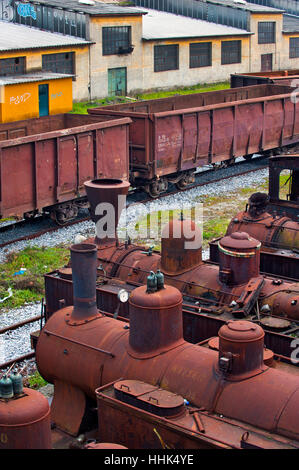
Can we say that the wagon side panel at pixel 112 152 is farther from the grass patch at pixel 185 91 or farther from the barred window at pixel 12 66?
the grass patch at pixel 185 91

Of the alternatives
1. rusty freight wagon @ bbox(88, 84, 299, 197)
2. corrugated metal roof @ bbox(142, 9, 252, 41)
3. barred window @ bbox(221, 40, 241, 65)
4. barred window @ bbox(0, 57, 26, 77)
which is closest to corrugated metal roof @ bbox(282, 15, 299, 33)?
barred window @ bbox(221, 40, 241, 65)

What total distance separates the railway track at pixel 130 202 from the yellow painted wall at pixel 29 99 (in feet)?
30.9

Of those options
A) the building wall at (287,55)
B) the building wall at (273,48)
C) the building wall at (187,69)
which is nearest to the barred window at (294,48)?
the building wall at (287,55)

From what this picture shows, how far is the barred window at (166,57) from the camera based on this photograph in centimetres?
4206

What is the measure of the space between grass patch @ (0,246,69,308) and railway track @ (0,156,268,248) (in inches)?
39.1

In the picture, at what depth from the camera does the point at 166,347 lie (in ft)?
30.6

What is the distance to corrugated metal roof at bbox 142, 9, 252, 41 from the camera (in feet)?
138

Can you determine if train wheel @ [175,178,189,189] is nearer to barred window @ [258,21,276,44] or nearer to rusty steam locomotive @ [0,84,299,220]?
rusty steam locomotive @ [0,84,299,220]

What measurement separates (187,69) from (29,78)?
1410 centimetres

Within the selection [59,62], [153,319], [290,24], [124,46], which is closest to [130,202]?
[153,319]

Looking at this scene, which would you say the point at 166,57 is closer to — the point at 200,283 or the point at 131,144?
the point at 131,144

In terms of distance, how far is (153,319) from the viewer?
919 cm

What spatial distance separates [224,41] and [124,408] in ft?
131
